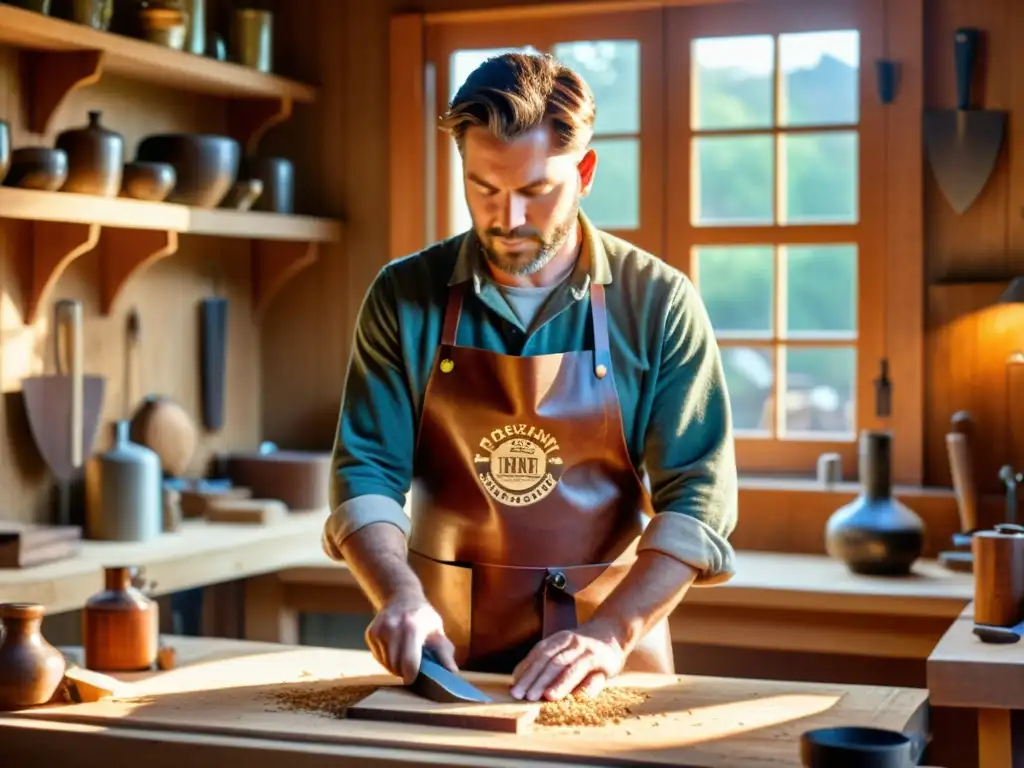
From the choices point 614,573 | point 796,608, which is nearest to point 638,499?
point 614,573

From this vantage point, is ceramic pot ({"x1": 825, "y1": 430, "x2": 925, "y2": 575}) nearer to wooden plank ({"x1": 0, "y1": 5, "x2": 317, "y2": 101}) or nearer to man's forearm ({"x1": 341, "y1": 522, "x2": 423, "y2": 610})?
man's forearm ({"x1": 341, "y1": 522, "x2": 423, "y2": 610})

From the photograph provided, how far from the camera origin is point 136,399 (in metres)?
4.27

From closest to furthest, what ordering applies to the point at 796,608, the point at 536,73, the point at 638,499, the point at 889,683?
1. the point at 536,73
2. the point at 638,499
3. the point at 796,608
4. the point at 889,683

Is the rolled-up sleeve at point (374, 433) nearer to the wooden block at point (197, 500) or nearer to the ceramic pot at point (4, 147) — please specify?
the ceramic pot at point (4, 147)

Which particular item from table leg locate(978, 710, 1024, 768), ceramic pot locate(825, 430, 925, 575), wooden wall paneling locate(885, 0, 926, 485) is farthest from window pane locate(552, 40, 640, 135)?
table leg locate(978, 710, 1024, 768)

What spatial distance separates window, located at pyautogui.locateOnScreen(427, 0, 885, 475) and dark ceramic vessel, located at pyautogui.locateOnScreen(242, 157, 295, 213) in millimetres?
750

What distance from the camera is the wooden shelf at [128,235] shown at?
358 cm

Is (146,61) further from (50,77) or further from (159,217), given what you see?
(159,217)

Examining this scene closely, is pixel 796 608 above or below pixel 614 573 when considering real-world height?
below

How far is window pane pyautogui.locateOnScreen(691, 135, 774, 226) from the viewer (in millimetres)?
4340

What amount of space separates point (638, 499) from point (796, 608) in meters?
1.30

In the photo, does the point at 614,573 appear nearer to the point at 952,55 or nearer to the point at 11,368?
the point at 11,368

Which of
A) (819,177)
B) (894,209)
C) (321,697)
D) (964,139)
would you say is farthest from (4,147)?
(964,139)

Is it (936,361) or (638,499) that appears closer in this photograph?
(638,499)
